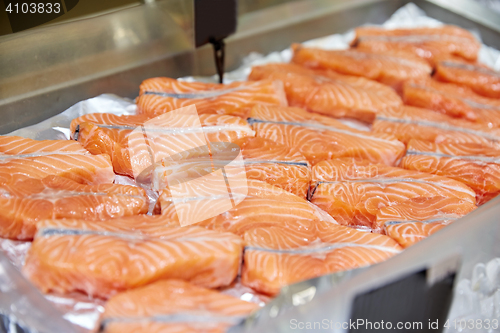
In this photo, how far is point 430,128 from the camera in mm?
3695

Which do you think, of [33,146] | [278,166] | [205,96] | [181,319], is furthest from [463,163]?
[33,146]

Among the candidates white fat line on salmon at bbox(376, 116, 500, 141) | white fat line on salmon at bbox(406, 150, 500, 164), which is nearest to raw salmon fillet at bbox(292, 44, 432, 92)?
white fat line on salmon at bbox(376, 116, 500, 141)

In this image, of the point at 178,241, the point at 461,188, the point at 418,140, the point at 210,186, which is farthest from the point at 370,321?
the point at 418,140

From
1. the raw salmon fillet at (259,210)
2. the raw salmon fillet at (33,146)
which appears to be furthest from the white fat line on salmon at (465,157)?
the raw salmon fillet at (33,146)

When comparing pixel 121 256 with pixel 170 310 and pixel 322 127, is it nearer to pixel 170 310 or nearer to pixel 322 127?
pixel 170 310

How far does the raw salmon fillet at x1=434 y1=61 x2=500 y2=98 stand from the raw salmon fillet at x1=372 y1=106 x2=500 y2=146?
79cm

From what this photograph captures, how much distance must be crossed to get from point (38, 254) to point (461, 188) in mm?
2731

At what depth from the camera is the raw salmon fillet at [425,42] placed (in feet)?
15.9

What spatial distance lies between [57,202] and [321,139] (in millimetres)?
1934

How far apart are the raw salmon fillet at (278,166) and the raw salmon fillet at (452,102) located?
5.29 ft

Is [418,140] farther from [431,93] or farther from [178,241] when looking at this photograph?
[178,241]

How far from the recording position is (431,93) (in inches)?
160

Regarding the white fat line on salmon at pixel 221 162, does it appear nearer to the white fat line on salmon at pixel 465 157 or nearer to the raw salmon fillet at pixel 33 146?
the raw salmon fillet at pixel 33 146

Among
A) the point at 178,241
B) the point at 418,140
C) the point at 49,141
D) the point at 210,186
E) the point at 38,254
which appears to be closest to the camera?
the point at 38,254
